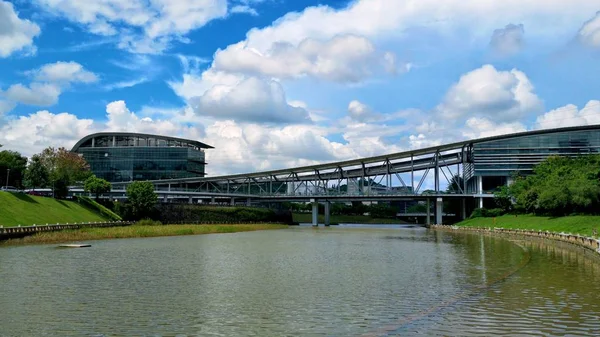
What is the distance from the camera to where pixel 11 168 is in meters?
130

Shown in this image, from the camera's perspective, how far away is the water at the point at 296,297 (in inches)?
749

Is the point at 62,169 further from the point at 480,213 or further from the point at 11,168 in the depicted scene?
the point at 480,213

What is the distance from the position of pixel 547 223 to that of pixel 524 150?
A: 62.7 m

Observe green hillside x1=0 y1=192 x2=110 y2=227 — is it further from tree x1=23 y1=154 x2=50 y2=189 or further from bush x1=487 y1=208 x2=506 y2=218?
bush x1=487 y1=208 x2=506 y2=218

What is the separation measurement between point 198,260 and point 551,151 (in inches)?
4991

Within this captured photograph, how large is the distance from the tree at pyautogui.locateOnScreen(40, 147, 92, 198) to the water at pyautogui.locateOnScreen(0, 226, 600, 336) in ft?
226

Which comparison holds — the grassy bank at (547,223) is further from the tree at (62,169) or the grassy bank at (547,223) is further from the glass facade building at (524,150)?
the tree at (62,169)

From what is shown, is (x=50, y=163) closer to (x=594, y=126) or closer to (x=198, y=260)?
(x=198, y=260)

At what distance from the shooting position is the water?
62.4 ft

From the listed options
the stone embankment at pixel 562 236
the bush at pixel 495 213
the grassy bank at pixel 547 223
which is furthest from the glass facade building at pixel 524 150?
the stone embankment at pixel 562 236

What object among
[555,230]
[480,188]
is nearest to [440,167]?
[480,188]

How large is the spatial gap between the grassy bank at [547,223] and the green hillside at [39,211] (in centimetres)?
7383

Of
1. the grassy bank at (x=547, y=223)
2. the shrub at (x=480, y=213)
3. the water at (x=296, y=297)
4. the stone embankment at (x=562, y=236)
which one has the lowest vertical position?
the water at (x=296, y=297)

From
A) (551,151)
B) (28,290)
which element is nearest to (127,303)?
(28,290)
